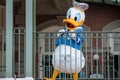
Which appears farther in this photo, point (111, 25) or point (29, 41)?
point (111, 25)

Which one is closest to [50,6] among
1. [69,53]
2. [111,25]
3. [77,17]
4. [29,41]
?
[111,25]

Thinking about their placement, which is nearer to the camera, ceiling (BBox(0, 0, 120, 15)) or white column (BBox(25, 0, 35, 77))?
white column (BBox(25, 0, 35, 77))

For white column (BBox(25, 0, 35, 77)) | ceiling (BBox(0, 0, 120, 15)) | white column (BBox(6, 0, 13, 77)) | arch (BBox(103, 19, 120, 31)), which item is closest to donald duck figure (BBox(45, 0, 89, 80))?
white column (BBox(25, 0, 35, 77))

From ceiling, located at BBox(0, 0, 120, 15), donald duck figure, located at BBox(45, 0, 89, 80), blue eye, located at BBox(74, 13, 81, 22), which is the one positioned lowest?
donald duck figure, located at BBox(45, 0, 89, 80)

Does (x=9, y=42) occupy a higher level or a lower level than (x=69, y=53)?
higher

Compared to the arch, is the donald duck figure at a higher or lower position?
lower

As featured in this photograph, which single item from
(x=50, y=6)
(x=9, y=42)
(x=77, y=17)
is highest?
(x=50, y=6)

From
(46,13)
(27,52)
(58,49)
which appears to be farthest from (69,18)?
(46,13)

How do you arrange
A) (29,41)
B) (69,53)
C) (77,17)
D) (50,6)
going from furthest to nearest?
(50,6)
(77,17)
(69,53)
(29,41)

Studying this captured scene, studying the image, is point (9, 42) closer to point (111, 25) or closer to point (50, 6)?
point (50, 6)

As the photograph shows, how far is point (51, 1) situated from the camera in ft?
42.8

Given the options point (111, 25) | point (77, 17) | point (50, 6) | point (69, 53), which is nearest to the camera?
point (69, 53)

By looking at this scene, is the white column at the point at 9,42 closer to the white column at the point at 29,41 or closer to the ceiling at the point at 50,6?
the white column at the point at 29,41

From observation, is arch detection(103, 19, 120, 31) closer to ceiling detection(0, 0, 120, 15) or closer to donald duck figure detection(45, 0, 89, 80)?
ceiling detection(0, 0, 120, 15)
